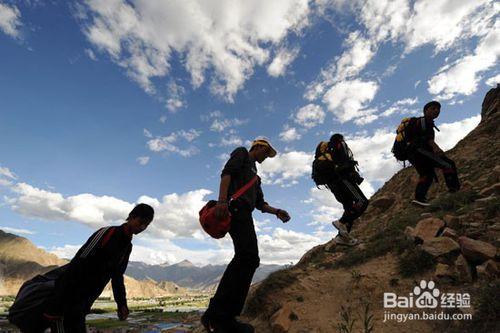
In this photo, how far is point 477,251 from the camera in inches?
215

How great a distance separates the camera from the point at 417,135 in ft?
31.6

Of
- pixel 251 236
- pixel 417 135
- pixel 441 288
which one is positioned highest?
pixel 417 135

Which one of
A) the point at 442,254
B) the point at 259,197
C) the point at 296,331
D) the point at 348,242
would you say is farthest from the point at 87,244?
the point at 348,242

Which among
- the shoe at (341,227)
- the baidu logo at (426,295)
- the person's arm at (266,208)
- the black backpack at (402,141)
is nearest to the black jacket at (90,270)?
the person's arm at (266,208)

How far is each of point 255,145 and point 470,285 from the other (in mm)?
4000

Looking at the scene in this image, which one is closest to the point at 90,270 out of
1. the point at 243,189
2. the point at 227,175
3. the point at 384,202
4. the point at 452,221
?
the point at 227,175

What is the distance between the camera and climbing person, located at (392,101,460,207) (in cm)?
935

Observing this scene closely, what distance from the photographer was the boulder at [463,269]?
534cm

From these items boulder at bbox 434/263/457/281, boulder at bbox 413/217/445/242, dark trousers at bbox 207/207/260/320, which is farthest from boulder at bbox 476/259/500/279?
dark trousers at bbox 207/207/260/320

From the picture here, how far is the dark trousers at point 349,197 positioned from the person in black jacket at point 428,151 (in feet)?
9.12

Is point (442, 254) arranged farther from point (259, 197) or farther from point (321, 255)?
point (321, 255)

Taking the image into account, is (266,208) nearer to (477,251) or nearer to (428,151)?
(477,251)

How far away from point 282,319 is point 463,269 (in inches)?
125

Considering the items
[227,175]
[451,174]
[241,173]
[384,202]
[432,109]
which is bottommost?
[227,175]
